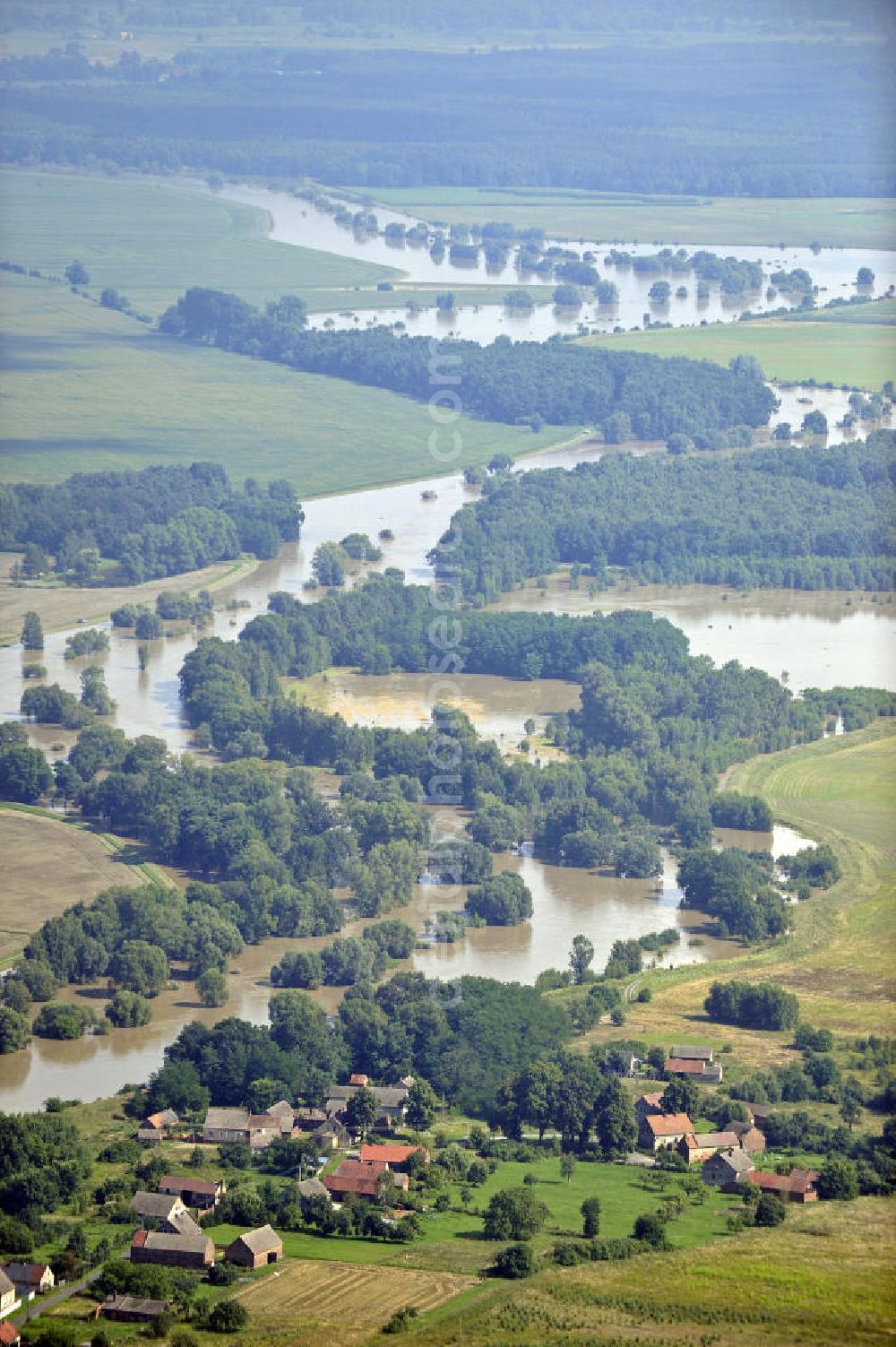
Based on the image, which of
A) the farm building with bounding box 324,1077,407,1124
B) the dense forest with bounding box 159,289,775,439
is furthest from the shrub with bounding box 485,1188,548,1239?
the dense forest with bounding box 159,289,775,439

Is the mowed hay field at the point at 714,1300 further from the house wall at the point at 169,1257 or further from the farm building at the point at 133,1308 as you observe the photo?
the house wall at the point at 169,1257

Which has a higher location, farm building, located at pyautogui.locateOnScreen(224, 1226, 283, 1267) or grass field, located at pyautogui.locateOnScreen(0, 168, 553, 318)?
grass field, located at pyautogui.locateOnScreen(0, 168, 553, 318)

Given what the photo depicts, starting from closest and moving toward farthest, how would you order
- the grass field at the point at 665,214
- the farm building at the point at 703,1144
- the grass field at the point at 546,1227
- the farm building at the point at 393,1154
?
the grass field at the point at 546,1227, the farm building at the point at 393,1154, the farm building at the point at 703,1144, the grass field at the point at 665,214

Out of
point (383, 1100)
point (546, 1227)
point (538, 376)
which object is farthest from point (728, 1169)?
point (538, 376)

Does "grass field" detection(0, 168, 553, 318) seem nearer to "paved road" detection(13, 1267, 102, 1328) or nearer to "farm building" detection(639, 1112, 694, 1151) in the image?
"farm building" detection(639, 1112, 694, 1151)

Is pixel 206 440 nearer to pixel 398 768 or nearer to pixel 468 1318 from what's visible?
pixel 398 768

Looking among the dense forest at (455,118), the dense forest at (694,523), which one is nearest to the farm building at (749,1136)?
the dense forest at (694,523)
